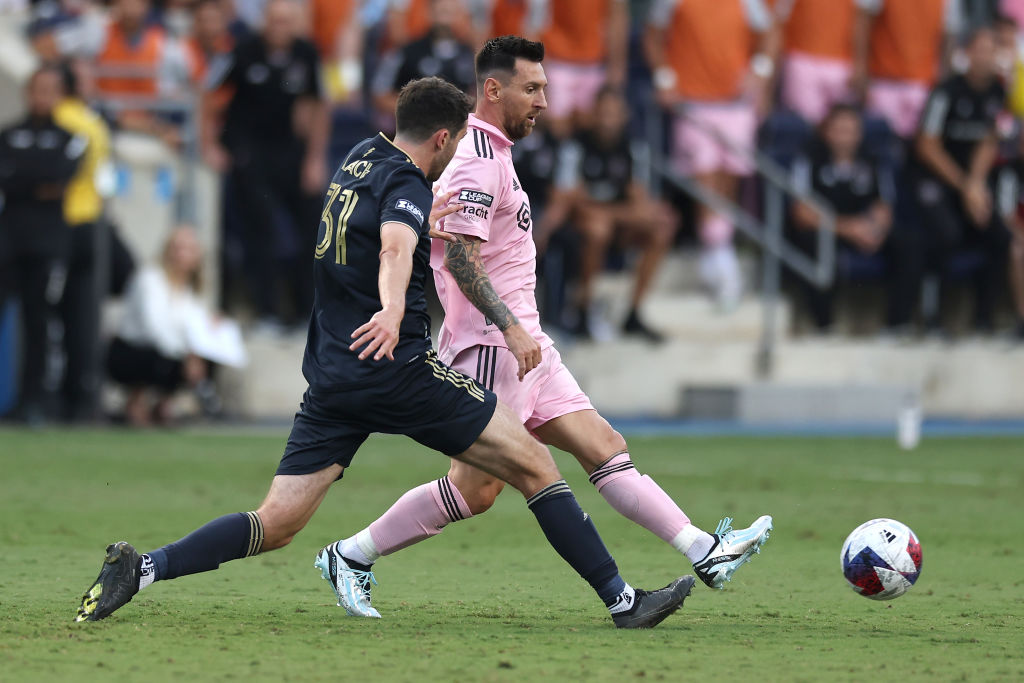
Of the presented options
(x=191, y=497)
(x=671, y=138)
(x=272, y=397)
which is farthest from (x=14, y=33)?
(x=191, y=497)

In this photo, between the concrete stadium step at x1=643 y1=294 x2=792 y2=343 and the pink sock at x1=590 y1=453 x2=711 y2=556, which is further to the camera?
the concrete stadium step at x1=643 y1=294 x2=792 y2=343

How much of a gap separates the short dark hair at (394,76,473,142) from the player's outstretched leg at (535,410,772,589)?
122cm

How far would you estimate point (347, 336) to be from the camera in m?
6.20

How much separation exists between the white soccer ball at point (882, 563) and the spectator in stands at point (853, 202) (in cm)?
1109

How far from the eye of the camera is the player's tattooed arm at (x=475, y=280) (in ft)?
20.9

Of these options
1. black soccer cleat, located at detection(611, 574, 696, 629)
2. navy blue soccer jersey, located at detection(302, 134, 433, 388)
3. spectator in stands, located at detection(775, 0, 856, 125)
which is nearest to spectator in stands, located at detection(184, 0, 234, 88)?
spectator in stands, located at detection(775, 0, 856, 125)

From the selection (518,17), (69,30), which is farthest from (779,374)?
(69,30)

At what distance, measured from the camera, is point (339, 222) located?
620 cm

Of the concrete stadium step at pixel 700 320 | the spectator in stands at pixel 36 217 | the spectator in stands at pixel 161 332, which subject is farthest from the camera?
the concrete stadium step at pixel 700 320

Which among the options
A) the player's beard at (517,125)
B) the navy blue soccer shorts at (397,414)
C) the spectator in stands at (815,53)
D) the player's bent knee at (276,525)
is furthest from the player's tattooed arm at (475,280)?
the spectator in stands at (815,53)

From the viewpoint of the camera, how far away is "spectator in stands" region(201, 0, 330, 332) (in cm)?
1557

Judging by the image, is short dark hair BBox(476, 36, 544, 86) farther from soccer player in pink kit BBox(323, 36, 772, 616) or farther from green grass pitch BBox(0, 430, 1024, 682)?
green grass pitch BBox(0, 430, 1024, 682)

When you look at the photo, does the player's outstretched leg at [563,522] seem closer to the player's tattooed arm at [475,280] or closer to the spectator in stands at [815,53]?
the player's tattooed arm at [475,280]

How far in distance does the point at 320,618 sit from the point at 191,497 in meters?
4.22
